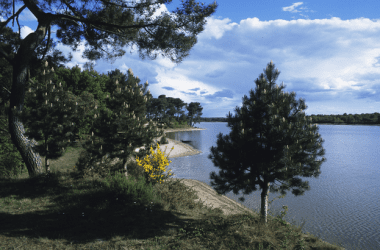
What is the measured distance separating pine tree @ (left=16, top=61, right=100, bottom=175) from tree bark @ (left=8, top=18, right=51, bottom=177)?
0.33 metres

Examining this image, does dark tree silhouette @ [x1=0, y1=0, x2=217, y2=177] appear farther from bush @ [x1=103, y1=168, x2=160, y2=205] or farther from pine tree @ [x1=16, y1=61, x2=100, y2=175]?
bush @ [x1=103, y1=168, x2=160, y2=205]

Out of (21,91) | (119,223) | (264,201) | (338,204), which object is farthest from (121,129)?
(338,204)

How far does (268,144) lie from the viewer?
18.7 ft

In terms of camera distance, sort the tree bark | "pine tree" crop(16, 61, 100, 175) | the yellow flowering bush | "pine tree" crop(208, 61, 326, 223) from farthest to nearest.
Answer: the tree bark
the yellow flowering bush
"pine tree" crop(16, 61, 100, 175)
"pine tree" crop(208, 61, 326, 223)

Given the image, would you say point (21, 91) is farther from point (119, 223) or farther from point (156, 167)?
point (119, 223)

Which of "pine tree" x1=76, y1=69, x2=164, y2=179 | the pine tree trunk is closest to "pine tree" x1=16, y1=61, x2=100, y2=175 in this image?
"pine tree" x1=76, y1=69, x2=164, y2=179

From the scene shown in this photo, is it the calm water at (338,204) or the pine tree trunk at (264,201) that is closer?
the pine tree trunk at (264,201)

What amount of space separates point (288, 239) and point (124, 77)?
8.36 m

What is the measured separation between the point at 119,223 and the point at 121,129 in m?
3.95

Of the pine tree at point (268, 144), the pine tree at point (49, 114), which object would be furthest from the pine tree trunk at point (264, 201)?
the pine tree at point (49, 114)

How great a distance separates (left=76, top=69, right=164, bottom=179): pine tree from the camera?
887 cm

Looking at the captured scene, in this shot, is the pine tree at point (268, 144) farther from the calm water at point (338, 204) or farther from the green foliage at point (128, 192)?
the green foliage at point (128, 192)

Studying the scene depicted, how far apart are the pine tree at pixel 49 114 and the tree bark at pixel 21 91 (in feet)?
1.07

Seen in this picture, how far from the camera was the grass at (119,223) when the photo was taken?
4.84 meters
